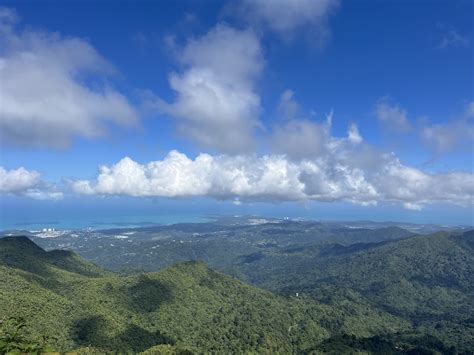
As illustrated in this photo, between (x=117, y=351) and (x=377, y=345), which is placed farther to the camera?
→ (x=377, y=345)

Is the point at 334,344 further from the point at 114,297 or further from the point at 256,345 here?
the point at 114,297

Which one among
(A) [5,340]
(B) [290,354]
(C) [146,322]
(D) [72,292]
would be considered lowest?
(B) [290,354]

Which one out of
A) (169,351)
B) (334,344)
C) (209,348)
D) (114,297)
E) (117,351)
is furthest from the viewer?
(114,297)

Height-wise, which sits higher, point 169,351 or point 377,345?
point 169,351

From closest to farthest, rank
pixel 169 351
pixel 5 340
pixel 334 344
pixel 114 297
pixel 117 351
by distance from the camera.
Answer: pixel 5 340, pixel 169 351, pixel 117 351, pixel 334 344, pixel 114 297

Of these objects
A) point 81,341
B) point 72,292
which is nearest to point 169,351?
point 81,341

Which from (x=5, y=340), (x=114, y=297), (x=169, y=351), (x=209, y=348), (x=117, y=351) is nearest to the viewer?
(x=5, y=340)

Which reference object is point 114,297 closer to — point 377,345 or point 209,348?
point 209,348

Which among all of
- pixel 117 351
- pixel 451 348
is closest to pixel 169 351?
pixel 117 351

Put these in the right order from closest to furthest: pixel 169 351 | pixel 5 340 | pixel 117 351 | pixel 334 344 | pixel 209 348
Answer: pixel 5 340 < pixel 169 351 < pixel 117 351 < pixel 334 344 < pixel 209 348
